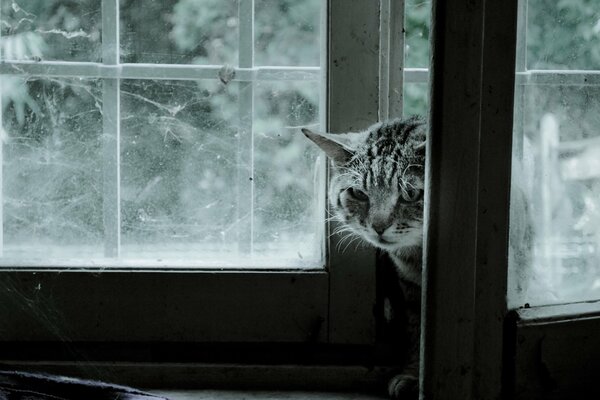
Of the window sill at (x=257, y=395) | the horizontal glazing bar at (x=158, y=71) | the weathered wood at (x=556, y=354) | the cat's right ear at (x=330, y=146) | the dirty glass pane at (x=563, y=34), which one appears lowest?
the window sill at (x=257, y=395)

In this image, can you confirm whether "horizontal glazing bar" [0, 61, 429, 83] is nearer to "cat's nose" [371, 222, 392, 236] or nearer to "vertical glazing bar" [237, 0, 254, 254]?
"vertical glazing bar" [237, 0, 254, 254]

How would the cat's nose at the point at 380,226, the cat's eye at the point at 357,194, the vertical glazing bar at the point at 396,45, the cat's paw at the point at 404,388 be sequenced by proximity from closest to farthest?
the cat's paw at the point at 404,388, the vertical glazing bar at the point at 396,45, the cat's nose at the point at 380,226, the cat's eye at the point at 357,194

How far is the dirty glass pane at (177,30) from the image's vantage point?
3.69 ft

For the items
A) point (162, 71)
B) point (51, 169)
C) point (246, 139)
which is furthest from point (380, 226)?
point (51, 169)

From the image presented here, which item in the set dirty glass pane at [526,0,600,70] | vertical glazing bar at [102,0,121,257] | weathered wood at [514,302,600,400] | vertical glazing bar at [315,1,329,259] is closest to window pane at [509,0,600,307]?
dirty glass pane at [526,0,600,70]

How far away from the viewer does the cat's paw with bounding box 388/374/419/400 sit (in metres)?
1.00

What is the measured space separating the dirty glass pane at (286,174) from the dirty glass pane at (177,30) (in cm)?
13

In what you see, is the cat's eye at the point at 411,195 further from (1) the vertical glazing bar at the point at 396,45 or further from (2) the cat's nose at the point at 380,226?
(1) the vertical glazing bar at the point at 396,45

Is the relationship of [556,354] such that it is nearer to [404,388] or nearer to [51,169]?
[404,388]

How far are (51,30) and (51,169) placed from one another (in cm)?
28

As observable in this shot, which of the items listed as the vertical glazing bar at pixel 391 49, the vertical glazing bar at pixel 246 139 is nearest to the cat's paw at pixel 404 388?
the vertical glazing bar at pixel 246 139

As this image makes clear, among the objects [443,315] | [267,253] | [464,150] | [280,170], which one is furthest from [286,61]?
[443,315]

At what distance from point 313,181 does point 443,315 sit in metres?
0.49

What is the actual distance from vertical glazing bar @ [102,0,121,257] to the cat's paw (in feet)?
1.97
